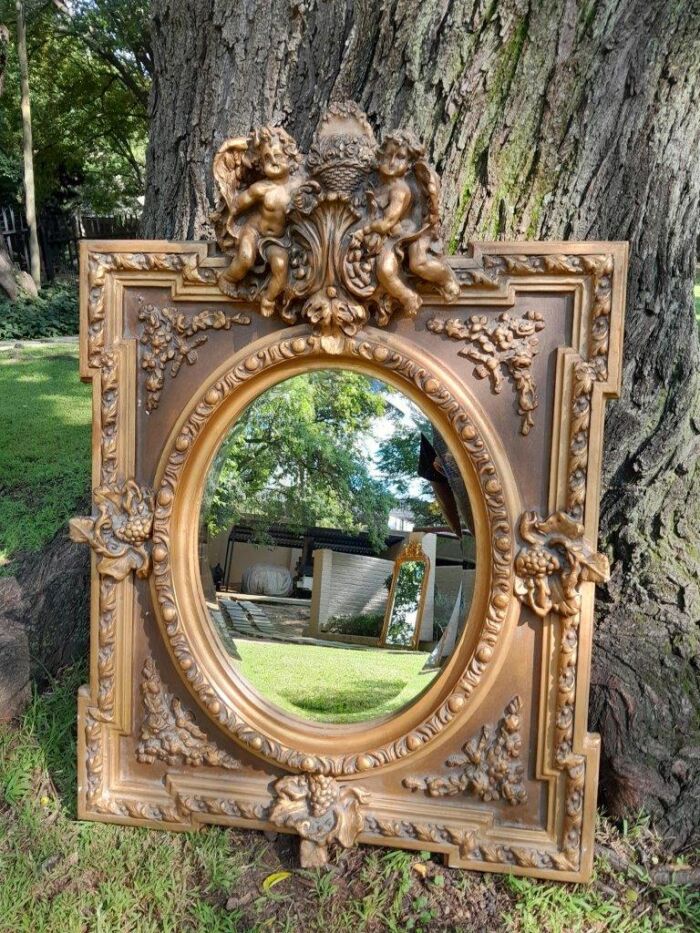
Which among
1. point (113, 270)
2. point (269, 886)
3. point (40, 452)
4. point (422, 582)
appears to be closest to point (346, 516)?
point (422, 582)

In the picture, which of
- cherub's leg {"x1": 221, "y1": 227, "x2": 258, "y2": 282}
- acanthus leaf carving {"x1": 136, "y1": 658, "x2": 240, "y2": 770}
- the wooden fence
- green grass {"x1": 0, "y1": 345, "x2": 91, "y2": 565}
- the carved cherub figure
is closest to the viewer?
the carved cherub figure

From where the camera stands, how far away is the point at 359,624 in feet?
6.31

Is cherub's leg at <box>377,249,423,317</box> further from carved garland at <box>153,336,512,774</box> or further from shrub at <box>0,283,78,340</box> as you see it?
shrub at <box>0,283,78,340</box>

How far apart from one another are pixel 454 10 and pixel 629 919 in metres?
2.42

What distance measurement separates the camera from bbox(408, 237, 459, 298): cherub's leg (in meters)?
1.68

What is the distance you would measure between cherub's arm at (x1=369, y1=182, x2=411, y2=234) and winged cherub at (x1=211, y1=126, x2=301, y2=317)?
0.24 metres

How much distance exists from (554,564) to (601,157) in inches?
45.9

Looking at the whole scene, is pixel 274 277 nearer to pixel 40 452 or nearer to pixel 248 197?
pixel 248 197

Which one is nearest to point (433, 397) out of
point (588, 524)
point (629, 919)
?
point (588, 524)

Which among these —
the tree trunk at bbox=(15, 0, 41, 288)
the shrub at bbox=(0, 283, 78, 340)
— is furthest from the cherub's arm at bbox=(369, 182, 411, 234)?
the tree trunk at bbox=(15, 0, 41, 288)

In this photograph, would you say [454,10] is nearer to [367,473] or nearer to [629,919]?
[367,473]

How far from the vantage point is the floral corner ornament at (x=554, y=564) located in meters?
1.73

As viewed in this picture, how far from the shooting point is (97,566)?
77.9 inches

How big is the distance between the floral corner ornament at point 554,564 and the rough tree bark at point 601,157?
1.62 feet
